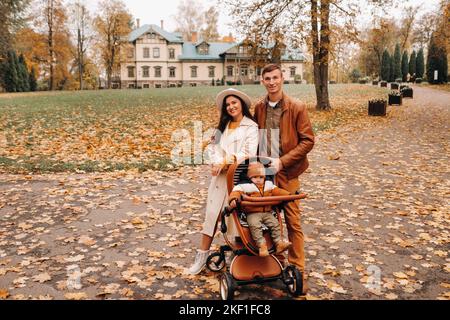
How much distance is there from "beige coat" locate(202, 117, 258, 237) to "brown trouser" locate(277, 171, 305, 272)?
434 mm

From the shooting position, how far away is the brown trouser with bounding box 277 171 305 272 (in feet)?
13.4

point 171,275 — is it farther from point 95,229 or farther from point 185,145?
point 185,145

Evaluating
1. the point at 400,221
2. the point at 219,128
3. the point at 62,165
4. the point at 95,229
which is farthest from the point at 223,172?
the point at 62,165

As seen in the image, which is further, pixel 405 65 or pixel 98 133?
pixel 405 65

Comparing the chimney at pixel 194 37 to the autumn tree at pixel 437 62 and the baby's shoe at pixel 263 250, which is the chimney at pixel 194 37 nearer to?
the autumn tree at pixel 437 62

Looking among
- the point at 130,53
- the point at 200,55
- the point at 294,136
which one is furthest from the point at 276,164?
the point at 130,53

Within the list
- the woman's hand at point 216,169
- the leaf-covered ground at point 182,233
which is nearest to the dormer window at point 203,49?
the leaf-covered ground at point 182,233

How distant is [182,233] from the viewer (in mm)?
5859

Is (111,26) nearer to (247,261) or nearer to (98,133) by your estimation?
(98,133)

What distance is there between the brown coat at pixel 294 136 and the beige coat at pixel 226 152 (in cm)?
30

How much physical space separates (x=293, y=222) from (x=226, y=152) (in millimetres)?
982

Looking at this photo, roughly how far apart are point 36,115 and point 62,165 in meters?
10.2

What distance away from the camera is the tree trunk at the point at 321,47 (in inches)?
727

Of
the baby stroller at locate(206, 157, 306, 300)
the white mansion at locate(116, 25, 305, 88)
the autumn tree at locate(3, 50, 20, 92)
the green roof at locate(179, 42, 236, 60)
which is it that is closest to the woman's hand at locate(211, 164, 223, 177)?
the baby stroller at locate(206, 157, 306, 300)
